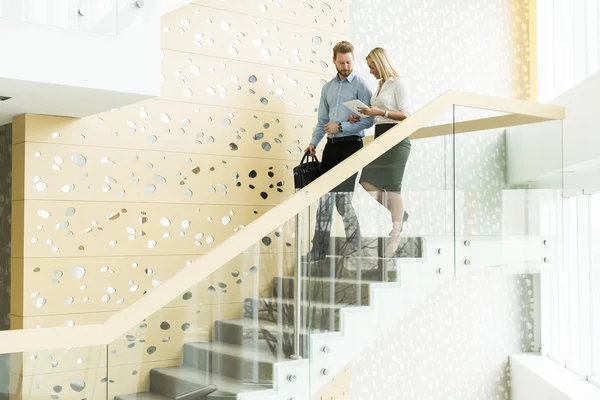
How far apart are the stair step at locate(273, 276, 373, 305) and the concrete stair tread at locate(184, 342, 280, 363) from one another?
337 mm

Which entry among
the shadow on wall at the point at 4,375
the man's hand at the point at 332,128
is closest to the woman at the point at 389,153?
the man's hand at the point at 332,128

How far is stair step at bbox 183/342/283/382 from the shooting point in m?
3.85

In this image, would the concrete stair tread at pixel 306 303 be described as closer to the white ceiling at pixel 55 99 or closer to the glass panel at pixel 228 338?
the glass panel at pixel 228 338

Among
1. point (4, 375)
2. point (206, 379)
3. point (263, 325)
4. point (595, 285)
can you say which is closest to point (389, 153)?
point (263, 325)

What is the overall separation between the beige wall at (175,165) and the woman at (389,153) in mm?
806

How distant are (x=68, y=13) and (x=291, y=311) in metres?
2.15

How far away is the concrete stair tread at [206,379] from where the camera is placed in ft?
12.2

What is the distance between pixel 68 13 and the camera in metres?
4.26

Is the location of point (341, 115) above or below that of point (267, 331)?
above

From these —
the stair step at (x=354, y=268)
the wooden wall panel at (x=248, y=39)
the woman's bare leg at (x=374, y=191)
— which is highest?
the wooden wall panel at (x=248, y=39)

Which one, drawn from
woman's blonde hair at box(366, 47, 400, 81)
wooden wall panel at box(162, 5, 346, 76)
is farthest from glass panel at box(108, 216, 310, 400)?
wooden wall panel at box(162, 5, 346, 76)

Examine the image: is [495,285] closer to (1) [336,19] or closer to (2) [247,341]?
(1) [336,19]

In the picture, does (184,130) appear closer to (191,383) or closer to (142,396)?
(191,383)

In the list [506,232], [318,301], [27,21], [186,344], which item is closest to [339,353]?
[318,301]
